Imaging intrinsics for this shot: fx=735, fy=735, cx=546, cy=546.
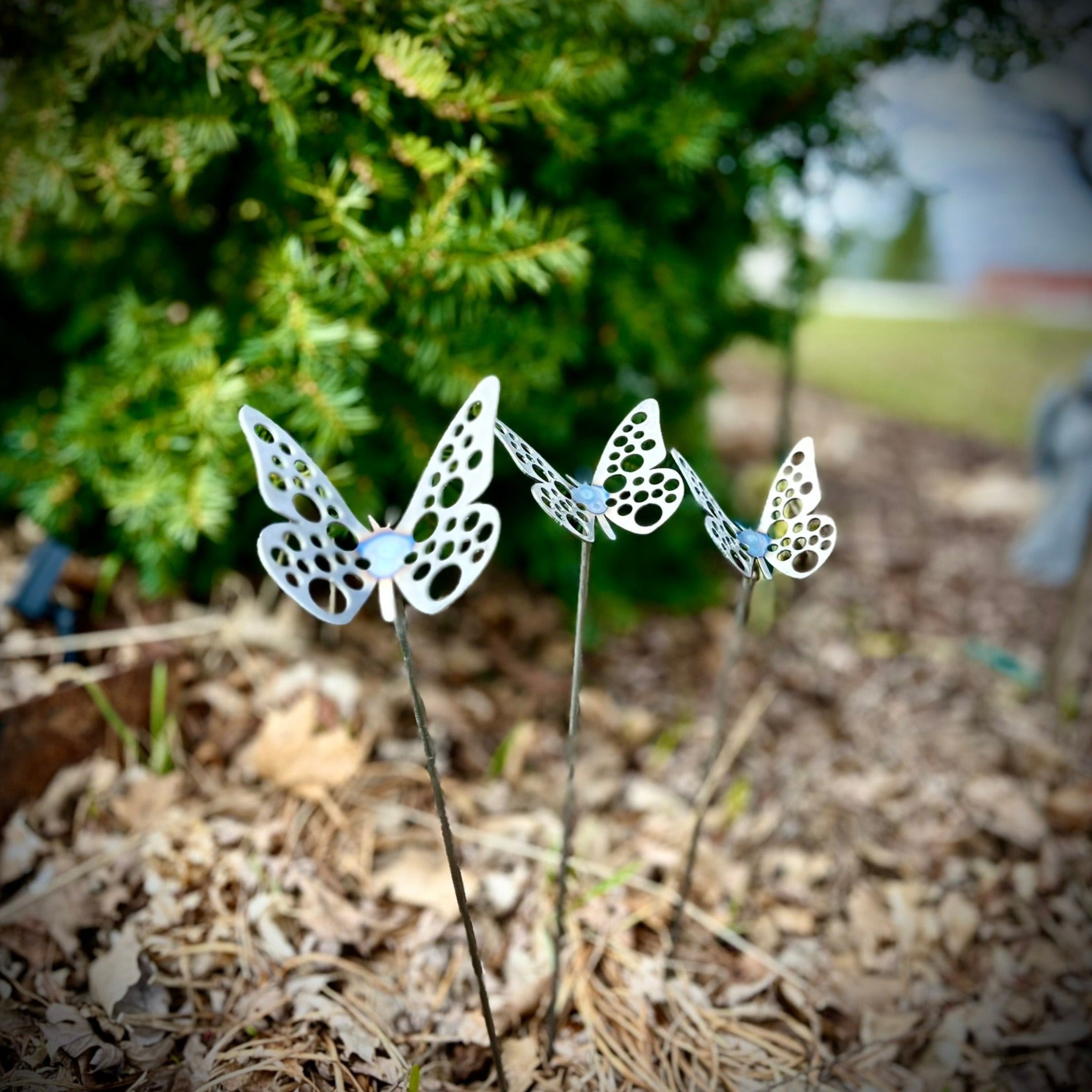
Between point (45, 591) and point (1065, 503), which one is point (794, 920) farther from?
point (1065, 503)

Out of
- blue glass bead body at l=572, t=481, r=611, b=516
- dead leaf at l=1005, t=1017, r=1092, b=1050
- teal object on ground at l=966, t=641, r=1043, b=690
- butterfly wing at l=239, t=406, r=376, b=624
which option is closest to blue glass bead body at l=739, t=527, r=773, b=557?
blue glass bead body at l=572, t=481, r=611, b=516

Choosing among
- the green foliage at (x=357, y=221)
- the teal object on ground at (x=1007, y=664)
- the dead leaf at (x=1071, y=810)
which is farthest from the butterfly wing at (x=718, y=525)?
the teal object on ground at (x=1007, y=664)

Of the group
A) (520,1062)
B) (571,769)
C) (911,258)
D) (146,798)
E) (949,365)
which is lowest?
(520,1062)

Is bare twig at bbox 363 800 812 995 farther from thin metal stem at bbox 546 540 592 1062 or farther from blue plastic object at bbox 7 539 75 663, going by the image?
blue plastic object at bbox 7 539 75 663

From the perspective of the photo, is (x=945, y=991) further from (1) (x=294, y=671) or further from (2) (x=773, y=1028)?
(1) (x=294, y=671)

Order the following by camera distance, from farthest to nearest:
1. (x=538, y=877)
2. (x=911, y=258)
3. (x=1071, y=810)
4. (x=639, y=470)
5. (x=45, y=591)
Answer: (x=911, y=258), (x=1071, y=810), (x=45, y=591), (x=538, y=877), (x=639, y=470)

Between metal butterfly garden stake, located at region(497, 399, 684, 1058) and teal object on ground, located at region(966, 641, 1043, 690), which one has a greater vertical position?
metal butterfly garden stake, located at region(497, 399, 684, 1058)

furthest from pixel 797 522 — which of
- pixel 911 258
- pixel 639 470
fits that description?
pixel 911 258
